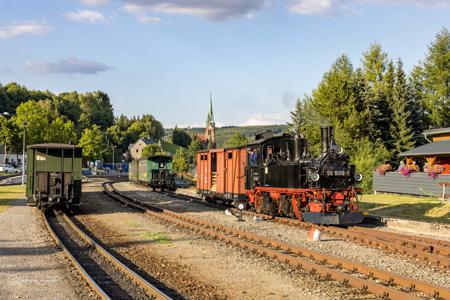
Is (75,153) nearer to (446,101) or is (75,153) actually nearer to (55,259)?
(55,259)

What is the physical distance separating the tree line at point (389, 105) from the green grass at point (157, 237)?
30.7m

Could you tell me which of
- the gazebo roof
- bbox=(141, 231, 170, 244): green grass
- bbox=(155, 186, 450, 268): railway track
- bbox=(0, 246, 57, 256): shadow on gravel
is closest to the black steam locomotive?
bbox=(155, 186, 450, 268): railway track

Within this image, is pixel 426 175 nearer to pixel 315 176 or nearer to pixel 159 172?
pixel 315 176

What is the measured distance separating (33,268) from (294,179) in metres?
9.44

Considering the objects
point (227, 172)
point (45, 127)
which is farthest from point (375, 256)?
point (45, 127)

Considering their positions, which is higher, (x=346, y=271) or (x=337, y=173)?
(x=337, y=173)

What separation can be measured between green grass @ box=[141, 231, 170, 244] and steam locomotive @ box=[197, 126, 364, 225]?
14.9 ft

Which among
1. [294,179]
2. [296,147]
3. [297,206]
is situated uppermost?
[296,147]

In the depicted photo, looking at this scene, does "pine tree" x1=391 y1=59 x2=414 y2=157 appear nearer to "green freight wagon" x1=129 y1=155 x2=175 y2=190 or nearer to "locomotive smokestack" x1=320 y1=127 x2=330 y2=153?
"green freight wagon" x1=129 y1=155 x2=175 y2=190

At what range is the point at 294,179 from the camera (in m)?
17.2

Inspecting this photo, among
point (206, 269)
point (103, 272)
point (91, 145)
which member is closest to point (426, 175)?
point (206, 269)

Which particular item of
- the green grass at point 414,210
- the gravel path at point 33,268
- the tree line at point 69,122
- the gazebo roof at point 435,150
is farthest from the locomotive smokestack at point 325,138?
the tree line at point 69,122

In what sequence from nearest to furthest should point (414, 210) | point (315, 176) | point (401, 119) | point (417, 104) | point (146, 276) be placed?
point (146, 276), point (315, 176), point (414, 210), point (401, 119), point (417, 104)

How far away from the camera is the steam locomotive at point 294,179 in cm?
1630
